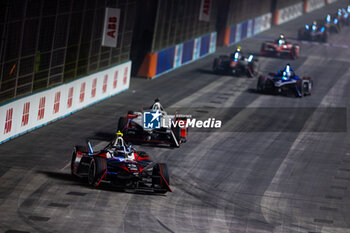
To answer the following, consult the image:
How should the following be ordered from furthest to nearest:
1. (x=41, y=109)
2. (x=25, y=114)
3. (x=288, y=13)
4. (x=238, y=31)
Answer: (x=288, y=13) → (x=238, y=31) → (x=41, y=109) → (x=25, y=114)

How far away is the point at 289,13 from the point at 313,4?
16.2m

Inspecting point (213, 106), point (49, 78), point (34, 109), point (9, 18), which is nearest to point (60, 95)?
point (49, 78)

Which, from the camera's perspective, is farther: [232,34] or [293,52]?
[232,34]

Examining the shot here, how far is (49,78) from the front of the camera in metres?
33.8

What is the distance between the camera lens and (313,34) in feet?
264

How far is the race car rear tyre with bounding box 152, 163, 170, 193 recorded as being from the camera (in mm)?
22594

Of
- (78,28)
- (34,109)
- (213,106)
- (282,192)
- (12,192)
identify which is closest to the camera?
(12,192)

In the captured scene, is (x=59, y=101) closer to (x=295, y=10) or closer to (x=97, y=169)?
(x=97, y=169)

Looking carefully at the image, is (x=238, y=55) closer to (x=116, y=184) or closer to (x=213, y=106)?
(x=213, y=106)

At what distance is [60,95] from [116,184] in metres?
12.1

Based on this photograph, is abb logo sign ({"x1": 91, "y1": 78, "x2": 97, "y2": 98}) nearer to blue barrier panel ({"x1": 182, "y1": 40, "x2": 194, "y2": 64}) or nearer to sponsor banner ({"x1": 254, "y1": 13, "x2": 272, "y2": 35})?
blue barrier panel ({"x1": 182, "y1": 40, "x2": 194, "y2": 64})

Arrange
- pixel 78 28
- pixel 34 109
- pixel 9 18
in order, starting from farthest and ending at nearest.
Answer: pixel 78 28 < pixel 34 109 < pixel 9 18

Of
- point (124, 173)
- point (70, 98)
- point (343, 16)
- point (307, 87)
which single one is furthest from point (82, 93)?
point (343, 16)

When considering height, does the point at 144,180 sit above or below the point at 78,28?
below
